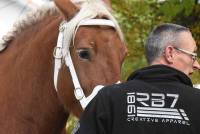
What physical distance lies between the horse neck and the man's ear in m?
1.37

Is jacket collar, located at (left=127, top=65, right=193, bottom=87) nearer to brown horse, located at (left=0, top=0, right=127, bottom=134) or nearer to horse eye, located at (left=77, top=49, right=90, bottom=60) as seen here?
brown horse, located at (left=0, top=0, right=127, bottom=134)

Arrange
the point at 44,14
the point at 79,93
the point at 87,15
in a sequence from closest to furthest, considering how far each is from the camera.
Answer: the point at 79,93 < the point at 87,15 < the point at 44,14

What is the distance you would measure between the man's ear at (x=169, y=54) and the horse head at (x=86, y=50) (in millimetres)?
861

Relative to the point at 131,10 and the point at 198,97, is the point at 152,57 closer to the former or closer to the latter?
the point at 198,97

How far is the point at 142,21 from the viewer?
1170 centimetres

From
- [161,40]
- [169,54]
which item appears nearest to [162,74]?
[169,54]

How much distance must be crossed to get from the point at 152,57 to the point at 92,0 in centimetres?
117

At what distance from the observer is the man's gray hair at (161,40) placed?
4.39 meters

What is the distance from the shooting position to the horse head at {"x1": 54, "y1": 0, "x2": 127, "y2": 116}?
518 centimetres

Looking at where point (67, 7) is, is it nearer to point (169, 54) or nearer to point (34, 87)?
point (34, 87)

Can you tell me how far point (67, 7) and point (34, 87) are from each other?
2.30ft

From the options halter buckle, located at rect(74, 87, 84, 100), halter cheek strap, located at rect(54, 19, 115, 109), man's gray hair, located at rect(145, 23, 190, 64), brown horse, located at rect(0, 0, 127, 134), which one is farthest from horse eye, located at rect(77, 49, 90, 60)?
man's gray hair, located at rect(145, 23, 190, 64)

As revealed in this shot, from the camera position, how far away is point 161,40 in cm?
442

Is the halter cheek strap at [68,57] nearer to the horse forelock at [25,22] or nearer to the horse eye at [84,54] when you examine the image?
the horse eye at [84,54]
